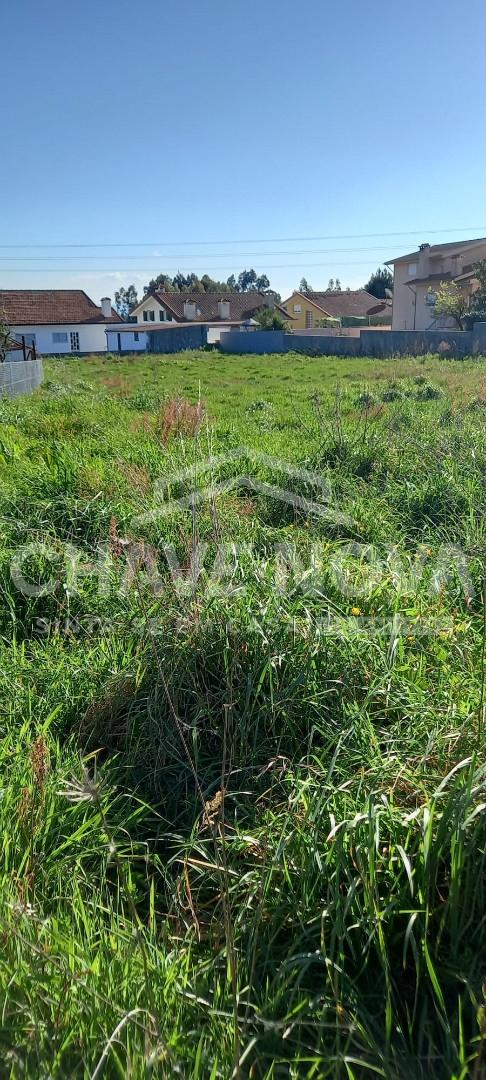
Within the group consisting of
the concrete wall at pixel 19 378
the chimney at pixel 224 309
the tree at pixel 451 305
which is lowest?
the concrete wall at pixel 19 378

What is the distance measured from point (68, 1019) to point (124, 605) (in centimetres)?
235

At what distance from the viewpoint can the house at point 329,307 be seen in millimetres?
62594

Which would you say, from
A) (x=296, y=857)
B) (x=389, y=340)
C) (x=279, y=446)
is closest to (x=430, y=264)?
(x=389, y=340)

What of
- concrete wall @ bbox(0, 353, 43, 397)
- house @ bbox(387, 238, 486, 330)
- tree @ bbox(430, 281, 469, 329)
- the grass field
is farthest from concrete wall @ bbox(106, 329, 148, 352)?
the grass field

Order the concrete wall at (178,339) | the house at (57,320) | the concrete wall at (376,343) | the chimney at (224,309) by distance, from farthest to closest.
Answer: the chimney at (224,309), the house at (57,320), the concrete wall at (178,339), the concrete wall at (376,343)

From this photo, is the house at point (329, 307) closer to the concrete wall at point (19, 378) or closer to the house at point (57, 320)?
the house at point (57, 320)

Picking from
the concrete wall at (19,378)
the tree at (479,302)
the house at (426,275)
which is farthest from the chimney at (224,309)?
the concrete wall at (19,378)

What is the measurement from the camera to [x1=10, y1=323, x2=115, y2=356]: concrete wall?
4891 centimetres

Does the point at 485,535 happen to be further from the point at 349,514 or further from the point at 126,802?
the point at 126,802

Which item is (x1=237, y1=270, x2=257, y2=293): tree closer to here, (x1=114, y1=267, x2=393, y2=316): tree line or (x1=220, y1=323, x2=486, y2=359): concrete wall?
(x1=114, y1=267, x2=393, y2=316): tree line

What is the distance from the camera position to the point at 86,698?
3.05m

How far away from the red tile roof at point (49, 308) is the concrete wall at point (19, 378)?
29.9 metres

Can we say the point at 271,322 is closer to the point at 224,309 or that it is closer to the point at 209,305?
the point at 224,309

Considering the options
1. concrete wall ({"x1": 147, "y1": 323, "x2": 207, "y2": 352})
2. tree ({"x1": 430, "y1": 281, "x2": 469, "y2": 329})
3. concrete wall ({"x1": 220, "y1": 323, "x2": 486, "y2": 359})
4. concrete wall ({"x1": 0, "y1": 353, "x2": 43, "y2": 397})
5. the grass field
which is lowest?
the grass field
